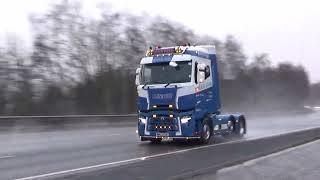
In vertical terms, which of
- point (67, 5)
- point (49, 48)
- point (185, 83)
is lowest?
point (185, 83)

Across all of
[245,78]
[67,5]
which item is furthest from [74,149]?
[245,78]

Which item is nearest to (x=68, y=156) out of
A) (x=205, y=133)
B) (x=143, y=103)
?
(x=143, y=103)

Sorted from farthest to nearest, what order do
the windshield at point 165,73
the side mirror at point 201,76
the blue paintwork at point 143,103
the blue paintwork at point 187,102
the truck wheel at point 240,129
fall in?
the truck wheel at point 240,129
the blue paintwork at point 143,103
the side mirror at point 201,76
the windshield at point 165,73
the blue paintwork at point 187,102

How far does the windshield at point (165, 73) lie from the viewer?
63.8ft

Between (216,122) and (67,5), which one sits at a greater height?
(67,5)

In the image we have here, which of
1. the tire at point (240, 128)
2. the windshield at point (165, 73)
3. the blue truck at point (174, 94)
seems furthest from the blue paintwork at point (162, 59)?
the tire at point (240, 128)

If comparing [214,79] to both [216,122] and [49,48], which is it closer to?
[216,122]

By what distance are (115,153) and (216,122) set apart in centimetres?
581

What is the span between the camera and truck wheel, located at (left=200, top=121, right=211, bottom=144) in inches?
795

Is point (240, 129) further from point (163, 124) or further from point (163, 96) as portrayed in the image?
point (163, 96)

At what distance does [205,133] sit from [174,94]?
2068 millimetres

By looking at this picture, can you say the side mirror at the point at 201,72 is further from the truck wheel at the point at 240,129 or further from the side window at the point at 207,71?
the truck wheel at the point at 240,129

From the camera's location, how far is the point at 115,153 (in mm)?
17016

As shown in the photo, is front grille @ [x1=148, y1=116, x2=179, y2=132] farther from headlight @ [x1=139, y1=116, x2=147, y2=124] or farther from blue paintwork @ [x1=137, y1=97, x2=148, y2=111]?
blue paintwork @ [x1=137, y1=97, x2=148, y2=111]
